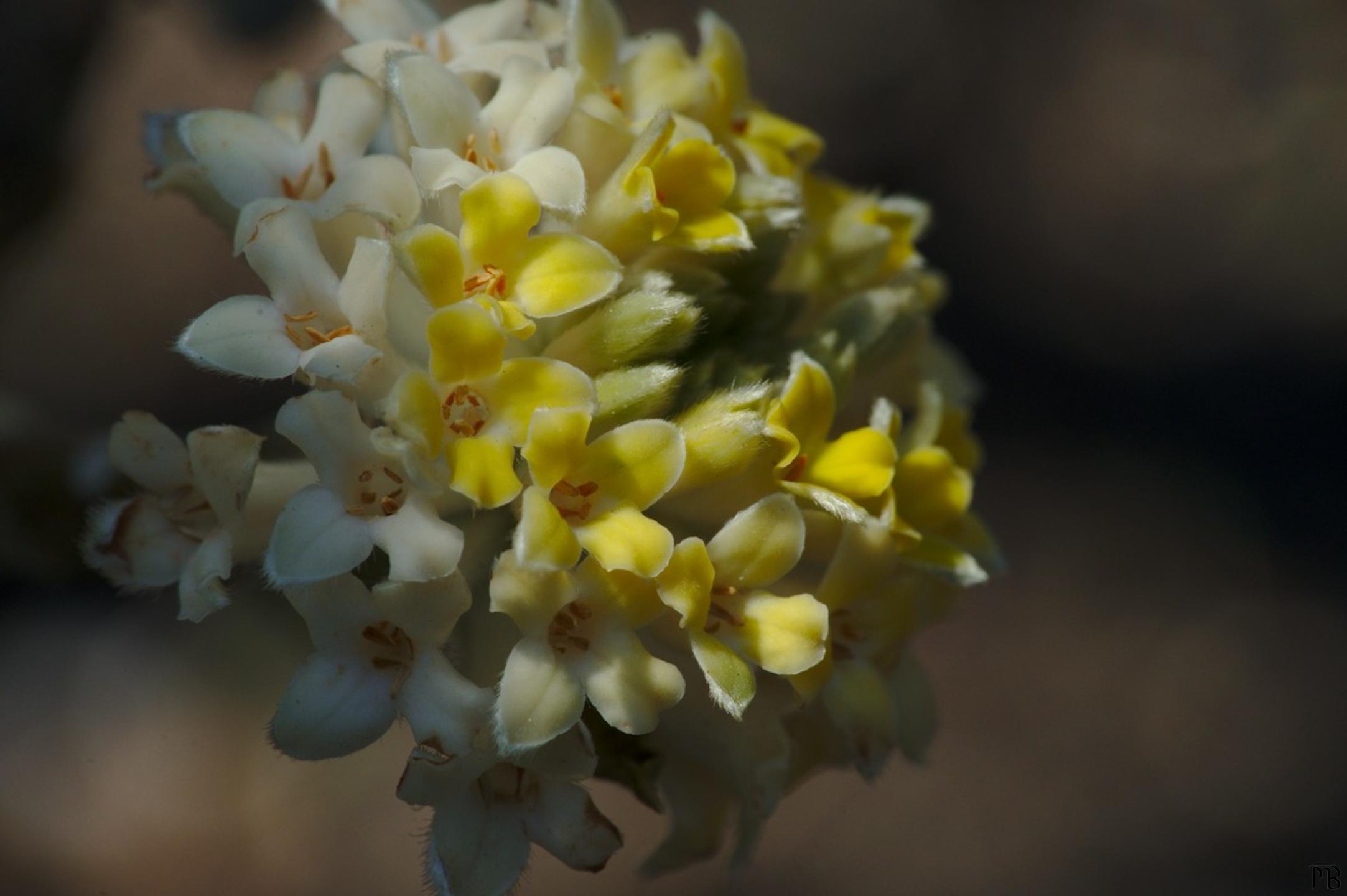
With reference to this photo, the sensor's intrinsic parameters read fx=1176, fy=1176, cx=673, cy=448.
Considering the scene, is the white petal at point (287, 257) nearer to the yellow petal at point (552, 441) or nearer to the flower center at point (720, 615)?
the yellow petal at point (552, 441)

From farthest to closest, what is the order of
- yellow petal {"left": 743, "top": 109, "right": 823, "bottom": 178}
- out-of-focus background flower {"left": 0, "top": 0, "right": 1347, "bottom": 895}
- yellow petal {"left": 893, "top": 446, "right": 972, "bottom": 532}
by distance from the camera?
out-of-focus background flower {"left": 0, "top": 0, "right": 1347, "bottom": 895}
yellow petal {"left": 743, "top": 109, "right": 823, "bottom": 178}
yellow petal {"left": 893, "top": 446, "right": 972, "bottom": 532}

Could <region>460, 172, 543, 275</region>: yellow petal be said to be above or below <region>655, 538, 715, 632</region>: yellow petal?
above

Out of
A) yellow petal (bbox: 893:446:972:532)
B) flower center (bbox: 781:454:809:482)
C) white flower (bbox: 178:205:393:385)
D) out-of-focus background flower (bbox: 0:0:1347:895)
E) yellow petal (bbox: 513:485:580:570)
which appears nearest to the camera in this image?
yellow petal (bbox: 513:485:580:570)

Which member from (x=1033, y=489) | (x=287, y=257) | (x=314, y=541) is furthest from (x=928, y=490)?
(x=1033, y=489)

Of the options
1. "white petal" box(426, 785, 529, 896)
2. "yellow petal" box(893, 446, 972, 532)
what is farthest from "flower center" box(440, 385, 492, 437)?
"yellow petal" box(893, 446, 972, 532)

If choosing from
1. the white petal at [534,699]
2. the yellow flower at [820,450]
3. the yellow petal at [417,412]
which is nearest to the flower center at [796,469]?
the yellow flower at [820,450]

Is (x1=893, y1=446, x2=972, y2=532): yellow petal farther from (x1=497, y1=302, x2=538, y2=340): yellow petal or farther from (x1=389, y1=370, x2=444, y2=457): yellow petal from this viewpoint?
(x1=389, y1=370, x2=444, y2=457): yellow petal

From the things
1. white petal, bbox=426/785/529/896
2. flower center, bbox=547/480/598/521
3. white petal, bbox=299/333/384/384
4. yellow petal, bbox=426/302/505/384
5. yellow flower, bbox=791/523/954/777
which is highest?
yellow petal, bbox=426/302/505/384
